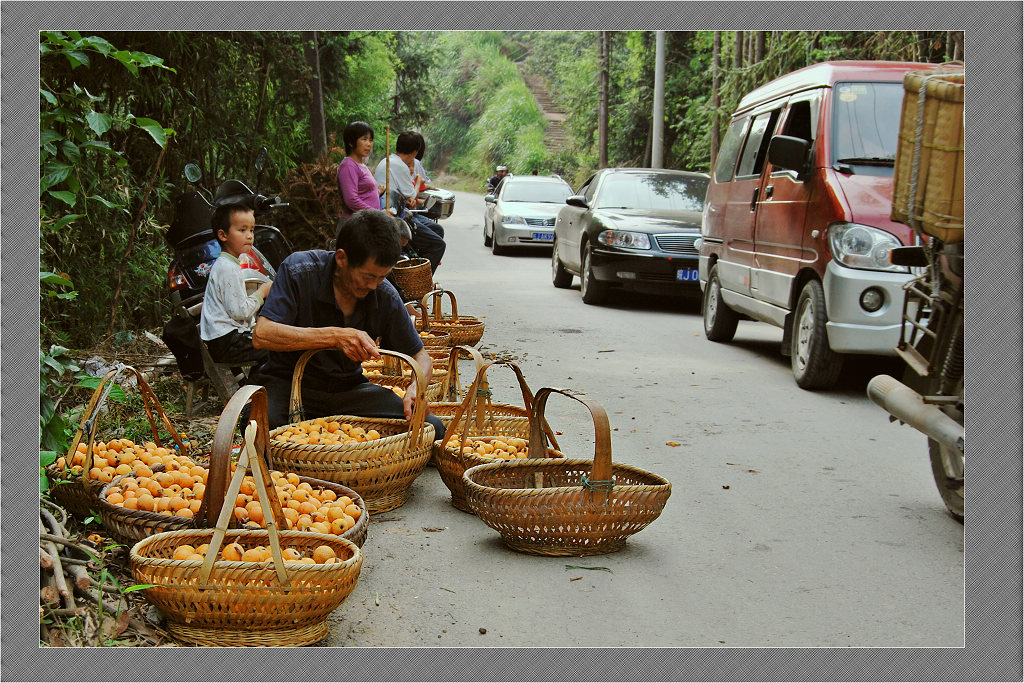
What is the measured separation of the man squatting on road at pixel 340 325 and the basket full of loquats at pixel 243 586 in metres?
1.66

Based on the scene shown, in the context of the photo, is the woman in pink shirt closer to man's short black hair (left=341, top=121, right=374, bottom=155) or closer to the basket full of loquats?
man's short black hair (left=341, top=121, right=374, bottom=155)

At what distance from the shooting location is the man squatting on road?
16.2ft

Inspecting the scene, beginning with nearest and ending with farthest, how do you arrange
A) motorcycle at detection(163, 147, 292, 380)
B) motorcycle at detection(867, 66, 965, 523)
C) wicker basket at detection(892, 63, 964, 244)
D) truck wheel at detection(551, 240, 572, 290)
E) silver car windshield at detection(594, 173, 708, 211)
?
wicker basket at detection(892, 63, 964, 244)
motorcycle at detection(867, 66, 965, 523)
motorcycle at detection(163, 147, 292, 380)
silver car windshield at detection(594, 173, 708, 211)
truck wheel at detection(551, 240, 572, 290)

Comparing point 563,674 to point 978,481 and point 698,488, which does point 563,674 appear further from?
point 698,488

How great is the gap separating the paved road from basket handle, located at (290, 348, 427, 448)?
1.51 ft

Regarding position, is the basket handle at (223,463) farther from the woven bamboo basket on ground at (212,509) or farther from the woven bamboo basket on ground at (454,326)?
the woven bamboo basket on ground at (454,326)

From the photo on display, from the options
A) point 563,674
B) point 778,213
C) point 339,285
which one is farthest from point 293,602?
point 778,213

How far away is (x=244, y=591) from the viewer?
3.07 meters

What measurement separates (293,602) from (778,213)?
641cm

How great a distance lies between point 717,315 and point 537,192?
11.4m

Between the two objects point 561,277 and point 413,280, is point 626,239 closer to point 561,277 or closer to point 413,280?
point 561,277

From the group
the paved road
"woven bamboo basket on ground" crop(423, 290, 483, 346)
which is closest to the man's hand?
the paved road

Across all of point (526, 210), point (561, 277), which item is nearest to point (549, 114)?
point (526, 210)

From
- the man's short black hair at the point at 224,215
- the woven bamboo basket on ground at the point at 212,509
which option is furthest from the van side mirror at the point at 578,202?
the woven bamboo basket on ground at the point at 212,509
